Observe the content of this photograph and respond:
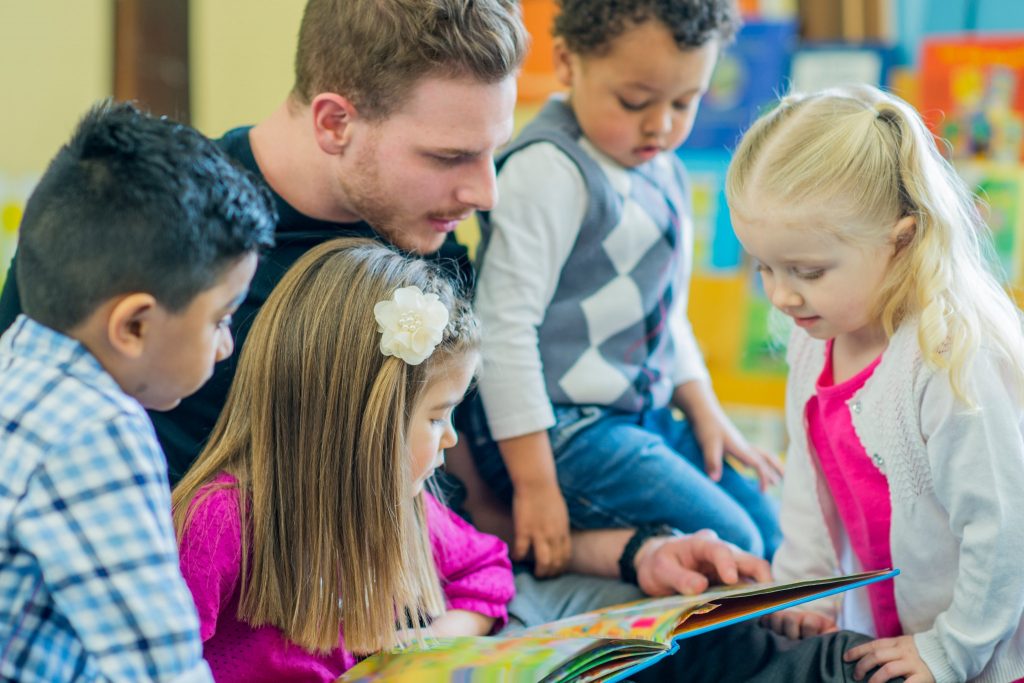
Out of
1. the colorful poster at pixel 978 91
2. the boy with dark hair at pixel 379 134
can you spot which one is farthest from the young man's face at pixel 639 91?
the colorful poster at pixel 978 91

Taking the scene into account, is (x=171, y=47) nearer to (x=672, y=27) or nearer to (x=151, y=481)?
(x=672, y=27)

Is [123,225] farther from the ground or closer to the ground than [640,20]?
closer to the ground

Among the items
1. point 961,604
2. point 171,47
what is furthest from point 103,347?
point 171,47

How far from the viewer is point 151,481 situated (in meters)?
0.79

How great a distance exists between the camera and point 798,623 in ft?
4.16

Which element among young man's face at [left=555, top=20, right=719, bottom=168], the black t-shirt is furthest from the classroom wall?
young man's face at [left=555, top=20, right=719, bottom=168]

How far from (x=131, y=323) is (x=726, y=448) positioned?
41.9 inches

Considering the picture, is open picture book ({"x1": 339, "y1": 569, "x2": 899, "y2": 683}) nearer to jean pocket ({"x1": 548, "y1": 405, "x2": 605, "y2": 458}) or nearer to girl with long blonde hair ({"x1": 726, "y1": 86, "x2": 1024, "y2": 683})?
girl with long blonde hair ({"x1": 726, "y1": 86, "x2": 1024, "y2": 683})

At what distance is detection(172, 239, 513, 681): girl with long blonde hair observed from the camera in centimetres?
101

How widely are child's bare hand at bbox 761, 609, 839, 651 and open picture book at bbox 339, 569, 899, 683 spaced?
187mm

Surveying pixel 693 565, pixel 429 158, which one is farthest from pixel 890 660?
pixel 429 158

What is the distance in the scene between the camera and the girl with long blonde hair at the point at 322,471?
1008 millimetres

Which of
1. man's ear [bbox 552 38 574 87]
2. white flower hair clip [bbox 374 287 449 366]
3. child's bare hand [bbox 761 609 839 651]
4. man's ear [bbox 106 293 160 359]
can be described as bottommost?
child's bare hand [bbox 761 609 839 651]

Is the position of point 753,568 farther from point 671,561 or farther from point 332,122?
point 332,122
